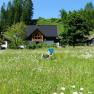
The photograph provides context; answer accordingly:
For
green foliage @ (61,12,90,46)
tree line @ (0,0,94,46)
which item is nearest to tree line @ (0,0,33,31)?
tree line @ (0,0,94,46)

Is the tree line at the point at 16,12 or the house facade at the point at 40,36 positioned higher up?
the tree line at the point at 16,12

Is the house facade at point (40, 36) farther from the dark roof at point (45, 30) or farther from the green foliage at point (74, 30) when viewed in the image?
the green foliage at point (74, 30)

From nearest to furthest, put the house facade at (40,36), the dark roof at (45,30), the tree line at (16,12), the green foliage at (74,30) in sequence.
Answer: the green foliage at (74,30) → the house facade at (40,36) → the dark roof at (45,30) → the tree line at (16,12)

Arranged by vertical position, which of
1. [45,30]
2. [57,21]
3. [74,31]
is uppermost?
[57,21]

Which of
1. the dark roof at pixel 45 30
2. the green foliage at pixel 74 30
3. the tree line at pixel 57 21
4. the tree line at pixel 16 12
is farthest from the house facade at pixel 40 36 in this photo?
the tree line at pixel 16 12

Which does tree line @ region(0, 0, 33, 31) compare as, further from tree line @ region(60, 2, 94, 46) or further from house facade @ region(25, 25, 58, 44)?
tree line @ region(60, 2, 94, 46)

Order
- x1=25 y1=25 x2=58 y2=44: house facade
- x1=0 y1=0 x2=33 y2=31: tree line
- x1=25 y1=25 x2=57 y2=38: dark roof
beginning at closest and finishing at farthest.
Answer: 1. x1=25 y1=25 x2=58 y2=44: house facade
2. x1=25 y1=25 x2=57 y2=38: dark roof
3. x1=0 y1=0 x2=33 y2=31: tree line

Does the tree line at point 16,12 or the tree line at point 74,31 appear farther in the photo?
the tree line at point 16,12

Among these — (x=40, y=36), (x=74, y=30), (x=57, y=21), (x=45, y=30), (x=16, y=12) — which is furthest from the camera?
(x=57, y=21)

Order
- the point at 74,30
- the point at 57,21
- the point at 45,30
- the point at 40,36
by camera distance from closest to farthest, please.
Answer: the point at 74,30 < the point at 40,36 < the point at 45,30 < the point at 57,21

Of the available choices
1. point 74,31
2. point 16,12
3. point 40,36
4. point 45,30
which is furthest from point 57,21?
point 74,31

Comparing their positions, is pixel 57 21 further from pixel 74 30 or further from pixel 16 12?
pixel 74 30

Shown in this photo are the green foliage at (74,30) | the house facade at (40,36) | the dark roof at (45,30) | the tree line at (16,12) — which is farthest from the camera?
the tree line at (16,12)

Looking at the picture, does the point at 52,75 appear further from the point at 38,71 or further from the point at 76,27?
the point at 76,27
